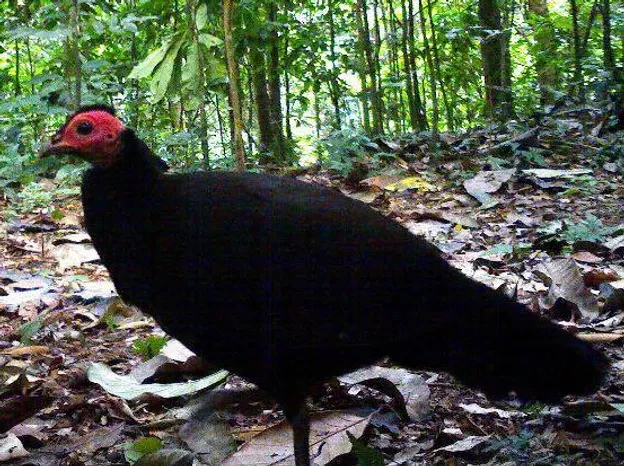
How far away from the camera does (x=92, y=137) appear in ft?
8.77

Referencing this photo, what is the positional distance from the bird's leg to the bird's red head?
3.37 feet

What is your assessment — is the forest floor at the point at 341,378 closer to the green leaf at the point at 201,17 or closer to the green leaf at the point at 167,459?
the green leaf at the point at 167,459

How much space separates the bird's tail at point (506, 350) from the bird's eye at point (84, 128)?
1262mm

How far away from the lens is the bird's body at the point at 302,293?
7.79 ft

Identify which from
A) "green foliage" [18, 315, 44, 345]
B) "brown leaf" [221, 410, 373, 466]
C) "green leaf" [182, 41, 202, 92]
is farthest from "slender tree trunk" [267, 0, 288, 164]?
"brown leaf" [221, 410, 373, 466]

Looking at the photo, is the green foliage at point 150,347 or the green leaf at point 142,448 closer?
the green leaf at point 142,448

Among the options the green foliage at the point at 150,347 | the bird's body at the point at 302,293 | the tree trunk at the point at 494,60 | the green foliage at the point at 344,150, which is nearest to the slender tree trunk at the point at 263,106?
the green foliage at the point at 344,150

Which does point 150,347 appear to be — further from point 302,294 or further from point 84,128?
point 302,294

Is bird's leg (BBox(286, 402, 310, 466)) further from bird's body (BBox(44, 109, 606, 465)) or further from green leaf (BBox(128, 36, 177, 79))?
green leaf (BBox(128, 36, 177, 79))

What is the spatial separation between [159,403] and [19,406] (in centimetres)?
60

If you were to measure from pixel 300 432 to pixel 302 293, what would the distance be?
51 cm

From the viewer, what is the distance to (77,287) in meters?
4.97

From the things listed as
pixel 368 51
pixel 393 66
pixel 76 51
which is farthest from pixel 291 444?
pixel 393 66

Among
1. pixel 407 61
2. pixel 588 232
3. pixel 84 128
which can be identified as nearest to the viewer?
pixel 84 128
